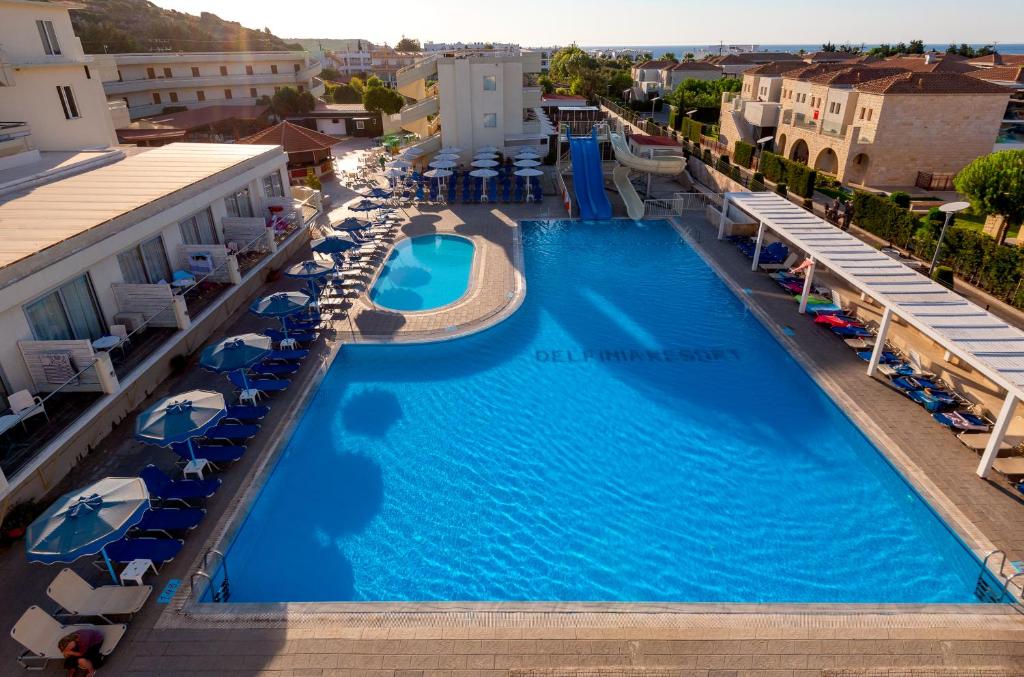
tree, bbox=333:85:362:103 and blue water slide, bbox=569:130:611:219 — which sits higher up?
tree, bbox=333:85:362:103

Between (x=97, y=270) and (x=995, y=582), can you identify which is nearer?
(x=995, y=582)

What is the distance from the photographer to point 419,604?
9.73 metres

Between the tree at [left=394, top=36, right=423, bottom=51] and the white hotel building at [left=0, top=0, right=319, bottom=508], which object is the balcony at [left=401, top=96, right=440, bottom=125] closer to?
the white hotel building at [left=0, top=0, right=319, bottom=508]

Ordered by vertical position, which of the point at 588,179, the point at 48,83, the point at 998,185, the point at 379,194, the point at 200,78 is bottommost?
the point at 379,194

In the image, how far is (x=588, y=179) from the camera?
3189cm

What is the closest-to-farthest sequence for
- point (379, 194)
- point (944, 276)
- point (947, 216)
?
point (947, 216), point (944, 276), point (379, 194)

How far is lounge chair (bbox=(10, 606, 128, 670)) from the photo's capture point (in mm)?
8203

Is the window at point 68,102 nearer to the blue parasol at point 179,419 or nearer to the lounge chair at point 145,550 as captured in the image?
the blue parasol at point 179,419

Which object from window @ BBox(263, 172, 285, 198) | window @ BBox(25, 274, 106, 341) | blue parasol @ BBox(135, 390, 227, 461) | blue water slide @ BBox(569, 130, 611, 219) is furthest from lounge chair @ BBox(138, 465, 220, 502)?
blue water slide @ BBox(569, 130, 611, 219)

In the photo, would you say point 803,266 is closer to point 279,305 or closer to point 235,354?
point 279,305

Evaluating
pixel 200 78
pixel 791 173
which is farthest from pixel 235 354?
pixel 200 78

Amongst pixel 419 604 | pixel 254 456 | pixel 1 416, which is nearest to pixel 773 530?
pixel 419 604

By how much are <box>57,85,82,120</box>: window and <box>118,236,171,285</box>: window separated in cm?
1253

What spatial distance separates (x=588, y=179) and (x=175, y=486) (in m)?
26.2
